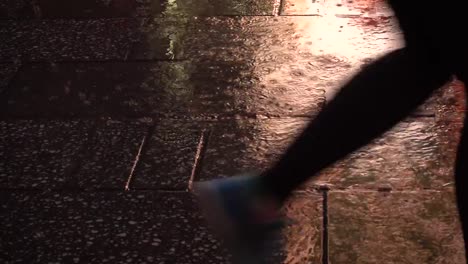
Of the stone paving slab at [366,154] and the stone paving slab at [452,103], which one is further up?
the stone paving slab at [452,103]

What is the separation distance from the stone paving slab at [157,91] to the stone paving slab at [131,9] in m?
0.86

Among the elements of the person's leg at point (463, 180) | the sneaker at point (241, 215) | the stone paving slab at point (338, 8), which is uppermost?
the stone paving slab at point (338, 8)

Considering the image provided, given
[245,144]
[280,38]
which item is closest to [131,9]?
[280,38]

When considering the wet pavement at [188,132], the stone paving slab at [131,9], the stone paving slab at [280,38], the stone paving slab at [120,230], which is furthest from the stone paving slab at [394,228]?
the stone paving slab at [131,9]

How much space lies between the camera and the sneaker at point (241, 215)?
10.4 feet

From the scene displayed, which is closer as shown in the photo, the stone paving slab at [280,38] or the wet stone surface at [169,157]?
the wet stone surface at [169,157]

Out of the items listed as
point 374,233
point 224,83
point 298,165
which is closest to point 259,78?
point 224,83

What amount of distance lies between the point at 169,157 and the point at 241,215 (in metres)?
0.64

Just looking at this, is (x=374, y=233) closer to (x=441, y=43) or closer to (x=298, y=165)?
(x=298, y=165)

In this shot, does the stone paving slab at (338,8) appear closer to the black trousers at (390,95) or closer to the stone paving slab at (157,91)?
the black trousers at (390,95)

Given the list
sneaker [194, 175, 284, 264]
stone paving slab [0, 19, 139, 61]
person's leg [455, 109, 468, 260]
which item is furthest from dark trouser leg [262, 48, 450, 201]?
stone paving slab [0, 19, 139, 61]

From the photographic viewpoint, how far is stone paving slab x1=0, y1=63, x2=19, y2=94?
4679 millimetres

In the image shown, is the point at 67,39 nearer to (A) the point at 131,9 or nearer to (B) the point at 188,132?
(A) the point at 131,9

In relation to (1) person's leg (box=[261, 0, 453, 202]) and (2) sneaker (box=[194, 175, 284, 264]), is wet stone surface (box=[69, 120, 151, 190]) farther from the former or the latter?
(1) person's leg (box=[261, 0, 453, 202])
